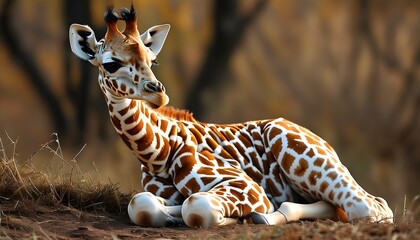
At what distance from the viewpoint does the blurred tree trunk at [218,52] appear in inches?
388

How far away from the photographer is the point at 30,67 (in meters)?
9.51

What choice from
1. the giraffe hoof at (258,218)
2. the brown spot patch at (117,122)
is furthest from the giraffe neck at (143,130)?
the giraffe hoof at (258,218)

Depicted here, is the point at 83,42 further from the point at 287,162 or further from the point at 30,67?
the point at 30,67

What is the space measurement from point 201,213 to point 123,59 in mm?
962

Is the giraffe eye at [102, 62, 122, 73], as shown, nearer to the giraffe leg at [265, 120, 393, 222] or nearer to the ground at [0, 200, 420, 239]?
the ground at [0, 200, 420, 239]

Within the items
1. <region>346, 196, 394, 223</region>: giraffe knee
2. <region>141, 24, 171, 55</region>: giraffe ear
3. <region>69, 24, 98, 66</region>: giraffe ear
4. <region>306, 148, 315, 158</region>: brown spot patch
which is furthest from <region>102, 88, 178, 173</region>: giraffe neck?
<region>346, 196, 394, 223</region>: giraffe knee

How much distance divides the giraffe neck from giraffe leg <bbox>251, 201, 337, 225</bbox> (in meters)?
0.66

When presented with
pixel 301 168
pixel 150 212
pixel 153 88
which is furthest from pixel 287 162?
pixel 153 88

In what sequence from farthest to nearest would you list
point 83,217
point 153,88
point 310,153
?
point 310,153 < point 83,217 < point 153,88

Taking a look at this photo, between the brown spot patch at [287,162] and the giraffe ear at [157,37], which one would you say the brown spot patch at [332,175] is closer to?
the brown spot patch at [287,162]

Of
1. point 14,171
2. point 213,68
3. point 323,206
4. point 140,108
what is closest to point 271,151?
point 323,206

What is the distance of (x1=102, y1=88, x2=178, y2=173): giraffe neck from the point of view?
5.38m

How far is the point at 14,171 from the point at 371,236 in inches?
91.4

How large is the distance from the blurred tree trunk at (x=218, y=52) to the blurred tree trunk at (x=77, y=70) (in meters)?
1.07
